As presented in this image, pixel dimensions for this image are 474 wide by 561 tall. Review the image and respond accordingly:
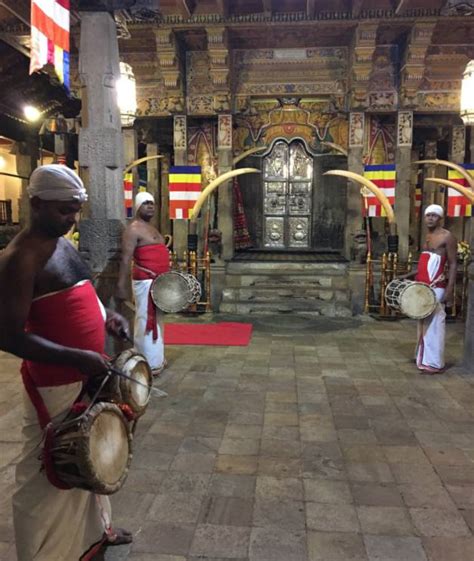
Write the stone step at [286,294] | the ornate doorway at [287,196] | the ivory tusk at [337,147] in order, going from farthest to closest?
the ornate doorway at [287,196]
the ivory tusk at [337,147]
the stone step at [286,294]

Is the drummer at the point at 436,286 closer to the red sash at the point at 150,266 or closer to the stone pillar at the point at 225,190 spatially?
the red sash at the point at 150,266

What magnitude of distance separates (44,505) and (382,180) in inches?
363

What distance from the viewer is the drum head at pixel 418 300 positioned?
5621mm

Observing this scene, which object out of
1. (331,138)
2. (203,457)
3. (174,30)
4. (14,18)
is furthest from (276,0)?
(203,457)

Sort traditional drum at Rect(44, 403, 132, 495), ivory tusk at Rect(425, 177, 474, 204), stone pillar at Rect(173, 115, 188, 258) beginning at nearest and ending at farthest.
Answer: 1. traditional drum at Rect(44, 403, 132, 495)
2. ivory tusk at Rect(425, 177, 474, 204)
3. stone pillar at Rect(173, 115, 188, 258)

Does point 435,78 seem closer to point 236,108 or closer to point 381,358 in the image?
point 236,108

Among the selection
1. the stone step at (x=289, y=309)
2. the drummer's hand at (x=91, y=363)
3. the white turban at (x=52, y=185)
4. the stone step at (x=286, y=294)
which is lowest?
the stone step at (x=289, y=309)

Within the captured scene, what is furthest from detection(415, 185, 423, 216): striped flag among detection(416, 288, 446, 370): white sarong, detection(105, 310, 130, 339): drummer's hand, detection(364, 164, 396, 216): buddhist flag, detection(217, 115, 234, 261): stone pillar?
detection(105, 310, 130, 339): drummer's hand

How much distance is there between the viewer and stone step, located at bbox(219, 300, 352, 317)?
30.2ft

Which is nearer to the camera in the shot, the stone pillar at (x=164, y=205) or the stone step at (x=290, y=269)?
the stone step at (x=290, y=269)

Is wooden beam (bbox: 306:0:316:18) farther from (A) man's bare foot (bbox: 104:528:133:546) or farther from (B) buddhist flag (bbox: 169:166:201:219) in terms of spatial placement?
(A) man's bare foot (bbox: 104:528:133:546)

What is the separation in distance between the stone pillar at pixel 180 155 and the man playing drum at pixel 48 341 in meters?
9.07

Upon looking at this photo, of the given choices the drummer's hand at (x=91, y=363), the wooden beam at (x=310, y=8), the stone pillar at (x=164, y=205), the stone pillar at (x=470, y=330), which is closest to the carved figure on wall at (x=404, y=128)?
the wooden beam at (x=310, y=8)

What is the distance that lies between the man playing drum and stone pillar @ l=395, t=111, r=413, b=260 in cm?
955
